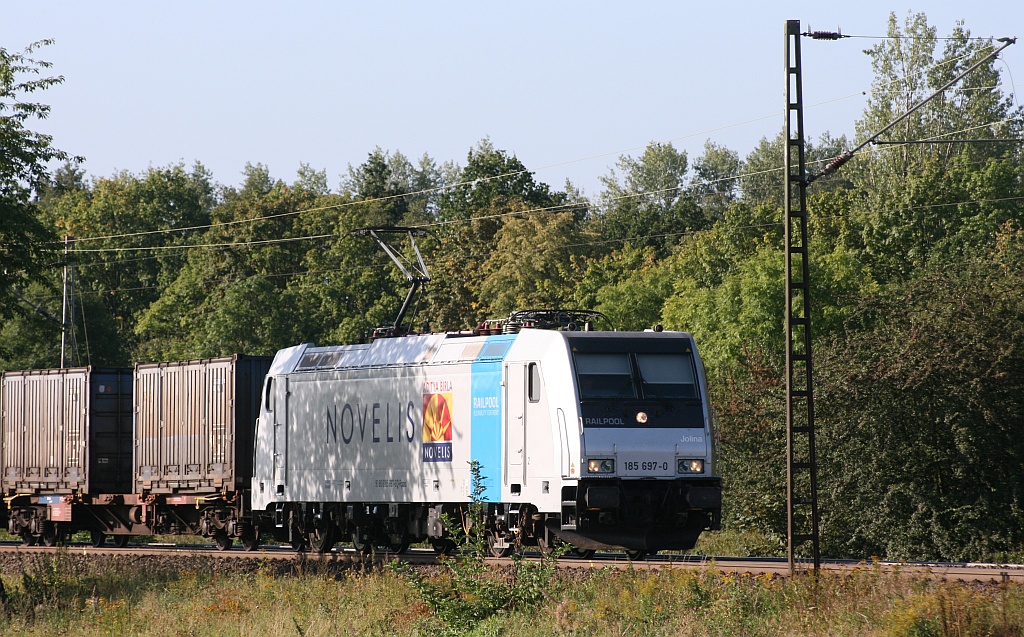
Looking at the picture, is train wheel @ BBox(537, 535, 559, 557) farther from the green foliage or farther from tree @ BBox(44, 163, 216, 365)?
tree @ BBox(44, 163, 216, 365)

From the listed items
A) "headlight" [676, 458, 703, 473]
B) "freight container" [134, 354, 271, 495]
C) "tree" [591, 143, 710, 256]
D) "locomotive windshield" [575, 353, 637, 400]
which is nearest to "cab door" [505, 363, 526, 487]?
"locomotive windshield" [575, 353, 637, 400]

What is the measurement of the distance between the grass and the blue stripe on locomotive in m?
1.98

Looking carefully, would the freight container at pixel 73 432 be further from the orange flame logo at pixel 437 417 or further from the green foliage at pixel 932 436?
the green foliage at pixel 932 436

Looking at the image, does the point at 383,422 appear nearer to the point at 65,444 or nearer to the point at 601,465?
the point at 601,465

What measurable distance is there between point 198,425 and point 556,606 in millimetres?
13298

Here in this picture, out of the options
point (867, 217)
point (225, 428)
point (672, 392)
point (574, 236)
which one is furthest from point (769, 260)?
point (672, 392)

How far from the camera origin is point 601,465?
736 inches

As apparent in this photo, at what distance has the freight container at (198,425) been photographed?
26.3 meters

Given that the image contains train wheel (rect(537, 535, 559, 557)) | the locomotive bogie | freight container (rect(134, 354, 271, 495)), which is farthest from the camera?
freight container (rect(134, 354, 271, 495))

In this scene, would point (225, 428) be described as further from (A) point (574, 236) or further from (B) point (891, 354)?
(A) point (574, 236)

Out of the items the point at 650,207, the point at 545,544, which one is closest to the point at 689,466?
the point at 545,544

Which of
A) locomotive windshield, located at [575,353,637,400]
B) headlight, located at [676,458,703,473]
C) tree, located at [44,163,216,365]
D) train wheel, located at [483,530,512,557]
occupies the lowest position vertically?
train wheel, located at [483,530,512,557]

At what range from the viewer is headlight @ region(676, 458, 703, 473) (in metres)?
19.2

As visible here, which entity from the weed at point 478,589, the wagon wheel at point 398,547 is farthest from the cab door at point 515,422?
the wagon wheel at point 398,547
